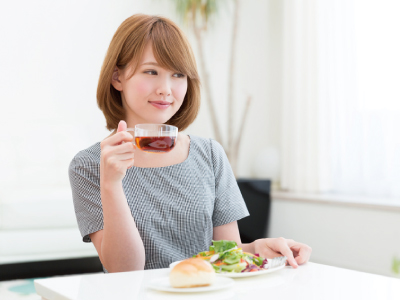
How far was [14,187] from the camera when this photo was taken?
3.73 metres

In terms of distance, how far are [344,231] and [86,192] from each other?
264 cm

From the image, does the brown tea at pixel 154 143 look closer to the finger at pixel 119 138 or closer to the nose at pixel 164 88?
the finger at pixel 119 138

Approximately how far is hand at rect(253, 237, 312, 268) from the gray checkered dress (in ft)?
0.76

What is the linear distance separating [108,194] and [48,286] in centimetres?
28

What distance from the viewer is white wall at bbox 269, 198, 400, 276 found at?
128 inches

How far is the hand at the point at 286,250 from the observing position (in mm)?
1091

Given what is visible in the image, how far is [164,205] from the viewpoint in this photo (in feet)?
4.50

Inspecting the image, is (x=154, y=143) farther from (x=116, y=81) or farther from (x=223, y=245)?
(x=116, y=81)

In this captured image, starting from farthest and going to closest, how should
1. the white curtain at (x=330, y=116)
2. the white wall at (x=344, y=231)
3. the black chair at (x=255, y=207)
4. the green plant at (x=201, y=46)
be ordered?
1. the green plant at (x=201, y=46)
2. the black chair at (x=255, y=207)
3. the white curtain at (x=330, y=116)
4. the white wall at (x=344, y=231)

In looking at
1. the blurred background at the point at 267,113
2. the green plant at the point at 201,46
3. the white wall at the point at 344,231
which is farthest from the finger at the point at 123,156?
the green plant at the point at 201,46

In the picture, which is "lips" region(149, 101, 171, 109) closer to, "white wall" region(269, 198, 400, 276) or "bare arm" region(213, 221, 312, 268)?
"bare arm" region(213, 221, 312, 268)

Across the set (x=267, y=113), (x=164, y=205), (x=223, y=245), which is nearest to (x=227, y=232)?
(x=164, y=205)

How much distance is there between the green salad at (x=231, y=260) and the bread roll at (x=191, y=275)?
0.13m

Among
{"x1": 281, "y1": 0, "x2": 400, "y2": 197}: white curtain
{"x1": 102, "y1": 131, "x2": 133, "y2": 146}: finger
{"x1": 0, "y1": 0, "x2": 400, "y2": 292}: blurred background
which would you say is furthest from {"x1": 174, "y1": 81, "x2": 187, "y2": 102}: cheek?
{"x1": 281, "y1": 0, "x2": 400, "y2": 197}: white curtain
